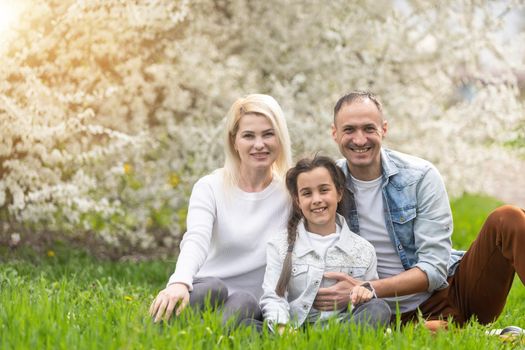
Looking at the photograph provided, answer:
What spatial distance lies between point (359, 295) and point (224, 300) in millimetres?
631

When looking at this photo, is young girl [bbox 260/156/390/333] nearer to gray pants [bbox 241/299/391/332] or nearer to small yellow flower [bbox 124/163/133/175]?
gray pants [bbox 241/299/391/332]

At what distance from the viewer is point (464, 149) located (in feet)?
30.2

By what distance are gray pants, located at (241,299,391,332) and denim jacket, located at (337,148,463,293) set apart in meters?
0.51

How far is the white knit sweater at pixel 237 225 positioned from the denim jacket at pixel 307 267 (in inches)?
5.9

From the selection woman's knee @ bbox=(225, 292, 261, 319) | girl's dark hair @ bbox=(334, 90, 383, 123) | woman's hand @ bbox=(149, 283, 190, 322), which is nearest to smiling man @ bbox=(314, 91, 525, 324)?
girl's dark hair @ bbox=(334, 90, 383, 123)

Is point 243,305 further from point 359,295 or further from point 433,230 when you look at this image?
point 433,230

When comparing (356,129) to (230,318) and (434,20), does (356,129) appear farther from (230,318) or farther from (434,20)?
(434,20)

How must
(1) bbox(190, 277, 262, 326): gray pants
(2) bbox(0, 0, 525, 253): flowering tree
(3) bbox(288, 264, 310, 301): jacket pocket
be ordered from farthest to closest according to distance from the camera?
(2) bbox(0, 0, 525, 253): flowering tree, (3) bbox(288, 264, 310, 301): jacket pocket, (1) bbox(190, 277, 262, 326): gray pants

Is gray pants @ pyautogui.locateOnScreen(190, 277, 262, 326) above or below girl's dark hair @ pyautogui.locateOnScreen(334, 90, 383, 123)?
below

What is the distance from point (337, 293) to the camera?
380 cm

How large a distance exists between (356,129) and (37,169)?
360cm

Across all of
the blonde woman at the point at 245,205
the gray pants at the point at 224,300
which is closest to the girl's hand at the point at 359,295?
the gray pants at the point at 224,300

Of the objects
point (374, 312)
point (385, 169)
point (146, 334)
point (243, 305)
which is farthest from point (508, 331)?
point (146, 334)

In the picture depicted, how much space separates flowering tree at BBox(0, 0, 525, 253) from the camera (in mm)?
6598
